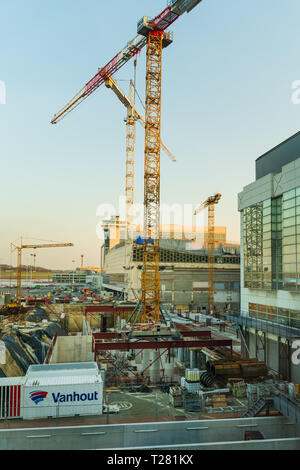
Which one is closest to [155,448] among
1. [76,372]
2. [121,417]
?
[121,417]

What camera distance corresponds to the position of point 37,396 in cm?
2436

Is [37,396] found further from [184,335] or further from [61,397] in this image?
[184,335]

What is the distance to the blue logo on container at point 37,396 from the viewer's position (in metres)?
24.3

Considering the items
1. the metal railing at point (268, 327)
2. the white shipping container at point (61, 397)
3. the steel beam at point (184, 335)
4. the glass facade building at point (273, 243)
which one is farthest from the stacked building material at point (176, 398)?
the glass facade building at point (273, 243)

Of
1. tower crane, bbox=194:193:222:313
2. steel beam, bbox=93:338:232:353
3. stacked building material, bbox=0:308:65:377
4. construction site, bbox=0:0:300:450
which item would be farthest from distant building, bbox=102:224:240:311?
steel beam, bbox=93:338:232:353

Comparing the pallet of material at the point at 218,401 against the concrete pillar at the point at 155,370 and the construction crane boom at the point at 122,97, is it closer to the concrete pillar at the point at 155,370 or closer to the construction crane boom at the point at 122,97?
the concrete pillar at the point at 155,370

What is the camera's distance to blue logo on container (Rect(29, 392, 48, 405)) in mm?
24256

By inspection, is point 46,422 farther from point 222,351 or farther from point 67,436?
point 222,351

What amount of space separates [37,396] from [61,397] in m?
1.56

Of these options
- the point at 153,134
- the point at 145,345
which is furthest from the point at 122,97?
the point at 145,345

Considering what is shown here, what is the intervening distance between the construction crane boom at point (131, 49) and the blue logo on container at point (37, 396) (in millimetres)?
51647

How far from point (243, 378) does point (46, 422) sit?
55.9ft

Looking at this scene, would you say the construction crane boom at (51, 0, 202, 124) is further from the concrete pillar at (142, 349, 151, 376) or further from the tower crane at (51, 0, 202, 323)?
Result: the concrete pillar at (142, 349, 151, 376)

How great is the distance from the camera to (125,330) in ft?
130
